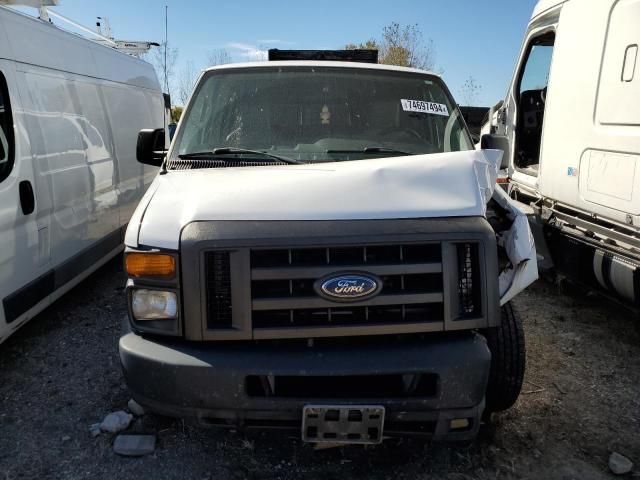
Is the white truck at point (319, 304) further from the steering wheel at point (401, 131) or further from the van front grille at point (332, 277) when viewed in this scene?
the steering wheel at point (401, 131)

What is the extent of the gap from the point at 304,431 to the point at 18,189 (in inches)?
115

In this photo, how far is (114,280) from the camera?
604cm

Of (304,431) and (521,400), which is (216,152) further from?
(521,400)

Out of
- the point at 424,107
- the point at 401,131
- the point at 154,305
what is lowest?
the point at 154,305

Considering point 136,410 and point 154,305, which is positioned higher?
point 154,305

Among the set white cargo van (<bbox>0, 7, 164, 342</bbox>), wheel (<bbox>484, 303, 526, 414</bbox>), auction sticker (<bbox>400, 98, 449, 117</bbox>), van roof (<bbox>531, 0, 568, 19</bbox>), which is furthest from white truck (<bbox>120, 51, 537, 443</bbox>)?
van roof (<bbox>531, 0, 568, 19</bbox>)

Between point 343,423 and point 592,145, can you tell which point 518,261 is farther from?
point 592,145

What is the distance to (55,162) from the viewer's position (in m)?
4.57

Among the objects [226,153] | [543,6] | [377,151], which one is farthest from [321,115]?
[543,6]

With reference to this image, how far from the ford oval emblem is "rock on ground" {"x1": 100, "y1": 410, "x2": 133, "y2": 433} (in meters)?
1.60

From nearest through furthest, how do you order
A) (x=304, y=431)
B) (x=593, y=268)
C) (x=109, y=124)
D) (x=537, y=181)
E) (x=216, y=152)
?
(x=304, y=431) → (x=216, y=152) → (x=593, y=268) → (x=537, y=181) → (x=109, y=124)

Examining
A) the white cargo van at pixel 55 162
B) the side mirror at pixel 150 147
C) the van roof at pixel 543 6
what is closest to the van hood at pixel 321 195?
the side mirror at pixel 150 147

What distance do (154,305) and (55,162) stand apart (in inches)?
106

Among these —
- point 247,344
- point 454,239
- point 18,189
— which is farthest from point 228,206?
point 18,189
